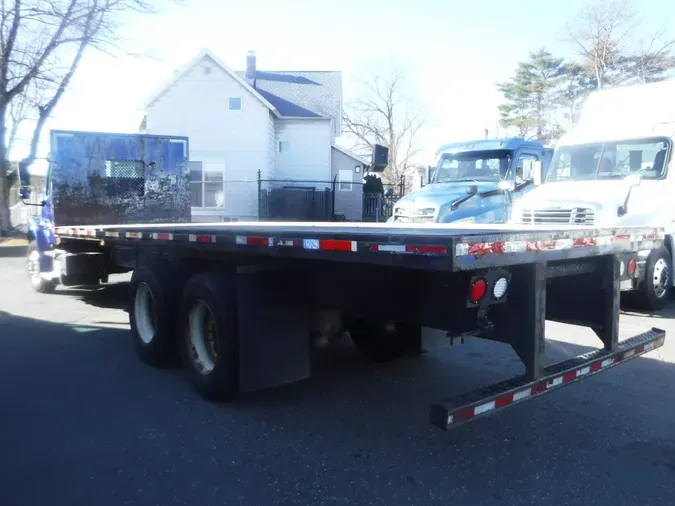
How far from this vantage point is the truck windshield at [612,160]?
936 cm

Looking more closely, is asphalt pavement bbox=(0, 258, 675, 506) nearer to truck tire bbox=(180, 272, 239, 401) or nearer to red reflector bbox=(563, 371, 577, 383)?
truck tire bbox=(180, 272, 239, 401)

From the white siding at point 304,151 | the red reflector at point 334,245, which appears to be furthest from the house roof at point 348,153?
the red reflector at point 334,245

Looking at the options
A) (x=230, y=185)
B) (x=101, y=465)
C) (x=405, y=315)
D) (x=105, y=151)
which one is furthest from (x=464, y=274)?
(x=230, y=185)

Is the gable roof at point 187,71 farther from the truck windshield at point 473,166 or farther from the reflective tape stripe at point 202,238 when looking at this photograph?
the reflective tape stripe at point 202,238

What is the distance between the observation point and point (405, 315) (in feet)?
13.1

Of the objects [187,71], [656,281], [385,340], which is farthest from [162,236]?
[187,71]

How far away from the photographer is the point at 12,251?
1867cm

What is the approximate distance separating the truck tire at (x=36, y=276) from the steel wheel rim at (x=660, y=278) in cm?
970

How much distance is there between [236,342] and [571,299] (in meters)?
2.63

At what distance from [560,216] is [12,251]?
16.4 m

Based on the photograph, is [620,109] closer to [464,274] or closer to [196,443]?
[464,274]

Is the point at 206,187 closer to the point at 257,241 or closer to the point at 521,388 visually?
the point at 257,241

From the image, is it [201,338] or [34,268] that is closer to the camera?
[201,338]

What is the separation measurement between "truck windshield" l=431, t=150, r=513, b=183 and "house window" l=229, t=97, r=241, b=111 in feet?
48.4
